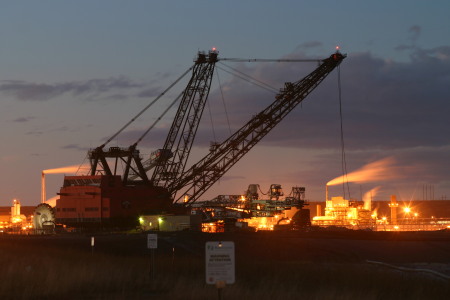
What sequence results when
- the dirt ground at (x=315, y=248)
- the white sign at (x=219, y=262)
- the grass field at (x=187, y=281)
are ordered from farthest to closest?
the dirt ground at (x=315, y=248) < the grass field at (x=187, y=281) < the white sign at (x=219, y=262)

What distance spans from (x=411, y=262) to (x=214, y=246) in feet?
118

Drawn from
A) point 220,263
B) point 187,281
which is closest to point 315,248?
point 187,281

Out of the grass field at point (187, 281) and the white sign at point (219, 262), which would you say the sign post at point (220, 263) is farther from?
the grass field at point (187, 281)

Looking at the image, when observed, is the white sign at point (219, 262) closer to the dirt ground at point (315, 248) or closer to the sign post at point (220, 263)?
the sign post at point (220, 263)

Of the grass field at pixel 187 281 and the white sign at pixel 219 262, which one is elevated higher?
the white sign at pixel 219 262

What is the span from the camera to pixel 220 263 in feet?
61.5

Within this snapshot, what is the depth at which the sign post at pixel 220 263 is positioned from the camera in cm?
1859

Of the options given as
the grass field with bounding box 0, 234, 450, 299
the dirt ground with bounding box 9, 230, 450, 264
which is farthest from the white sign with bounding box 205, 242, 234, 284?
the dirt ground with bounding box 9, 230, 450, 264

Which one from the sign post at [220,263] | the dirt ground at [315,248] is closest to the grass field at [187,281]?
the dirt ground at [315,248]

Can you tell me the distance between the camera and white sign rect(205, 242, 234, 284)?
18.6 m

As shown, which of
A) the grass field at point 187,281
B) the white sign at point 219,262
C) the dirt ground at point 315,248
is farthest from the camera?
the dirt ground at point 315,248

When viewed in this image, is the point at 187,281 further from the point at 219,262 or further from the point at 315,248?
the point at 315,248

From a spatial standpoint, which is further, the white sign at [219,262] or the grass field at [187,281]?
the grass field at [187,281]

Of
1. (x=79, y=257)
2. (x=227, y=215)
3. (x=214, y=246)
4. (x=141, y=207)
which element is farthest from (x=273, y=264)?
(x=227, y=215)
